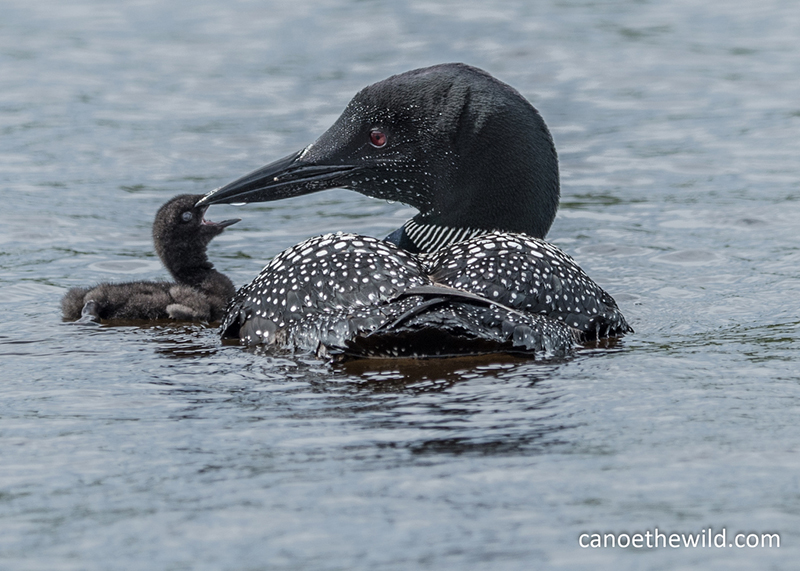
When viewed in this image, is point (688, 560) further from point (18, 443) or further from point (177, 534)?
point (18, 443)

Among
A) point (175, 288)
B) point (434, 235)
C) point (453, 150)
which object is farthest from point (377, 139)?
point (175, 288)

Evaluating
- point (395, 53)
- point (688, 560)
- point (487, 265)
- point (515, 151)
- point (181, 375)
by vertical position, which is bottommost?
point (688, 560)

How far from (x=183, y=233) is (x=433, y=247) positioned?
53.8 inches

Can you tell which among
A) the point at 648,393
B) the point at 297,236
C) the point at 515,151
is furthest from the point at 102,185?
the point at 648,393

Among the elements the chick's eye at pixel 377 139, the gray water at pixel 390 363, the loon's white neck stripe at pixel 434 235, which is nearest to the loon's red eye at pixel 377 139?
the chick's eye at pixel 377 139

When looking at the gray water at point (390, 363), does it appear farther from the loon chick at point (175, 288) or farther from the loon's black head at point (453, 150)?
the loon's black head at point (453, 150)

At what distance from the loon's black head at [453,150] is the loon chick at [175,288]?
0.85m

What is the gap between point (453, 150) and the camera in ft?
17.0

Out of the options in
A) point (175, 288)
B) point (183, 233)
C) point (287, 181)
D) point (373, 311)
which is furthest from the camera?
point (183, 233)

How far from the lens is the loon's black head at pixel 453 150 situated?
515cm

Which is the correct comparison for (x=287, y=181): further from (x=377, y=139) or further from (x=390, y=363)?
(x=390, y=363)

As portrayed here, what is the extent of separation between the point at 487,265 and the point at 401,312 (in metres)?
0.48

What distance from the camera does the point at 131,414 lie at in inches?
157

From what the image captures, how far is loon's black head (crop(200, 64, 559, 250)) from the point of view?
5152mm
